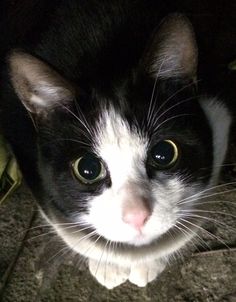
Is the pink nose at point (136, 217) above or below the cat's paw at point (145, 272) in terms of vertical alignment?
above

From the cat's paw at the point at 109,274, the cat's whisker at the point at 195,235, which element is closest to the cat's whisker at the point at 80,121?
the cat's whisker at the point at 195,235

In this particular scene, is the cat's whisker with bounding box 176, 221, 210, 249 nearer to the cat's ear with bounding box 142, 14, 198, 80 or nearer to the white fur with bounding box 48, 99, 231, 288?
the white fur with bounding box 48, 99, 231, 288

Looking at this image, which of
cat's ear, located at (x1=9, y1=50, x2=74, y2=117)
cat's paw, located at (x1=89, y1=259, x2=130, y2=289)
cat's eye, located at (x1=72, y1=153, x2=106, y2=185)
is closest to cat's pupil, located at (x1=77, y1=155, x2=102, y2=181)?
cat's eye, located at (x1=72, y1=153, x2=106, y2=185)

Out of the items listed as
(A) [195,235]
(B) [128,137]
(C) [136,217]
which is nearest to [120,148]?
(B) [128,137]

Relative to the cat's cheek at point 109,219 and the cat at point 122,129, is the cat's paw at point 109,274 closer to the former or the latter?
the cat at point 122,129

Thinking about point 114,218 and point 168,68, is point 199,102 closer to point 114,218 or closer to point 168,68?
point 168,68

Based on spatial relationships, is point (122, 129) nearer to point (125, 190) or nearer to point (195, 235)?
point (125, 190)

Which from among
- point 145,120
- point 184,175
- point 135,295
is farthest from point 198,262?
point 145,120
